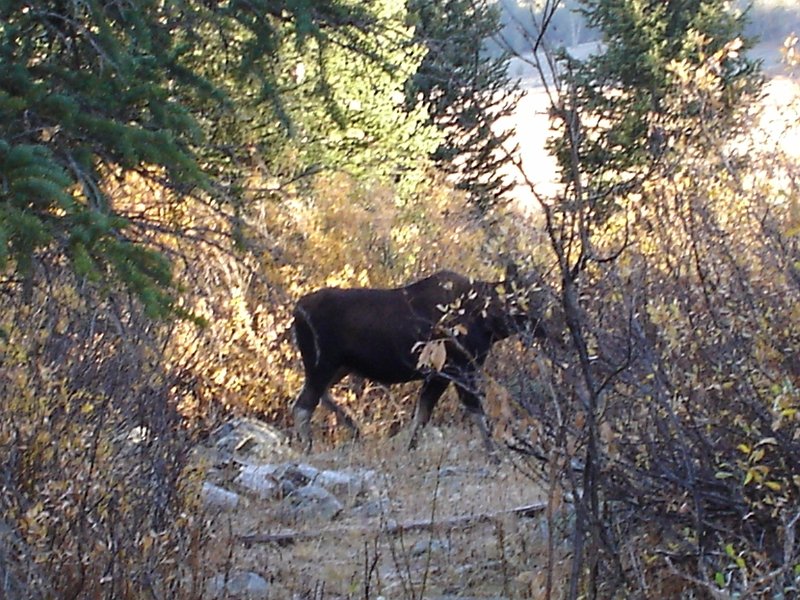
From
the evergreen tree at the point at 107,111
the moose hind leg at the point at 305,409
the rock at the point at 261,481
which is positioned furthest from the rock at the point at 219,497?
the moose hind leg at the point at 305,409

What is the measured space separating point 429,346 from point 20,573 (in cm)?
181

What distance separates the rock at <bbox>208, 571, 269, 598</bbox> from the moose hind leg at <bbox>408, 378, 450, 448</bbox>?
486cm

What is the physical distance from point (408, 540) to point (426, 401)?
13.9ft

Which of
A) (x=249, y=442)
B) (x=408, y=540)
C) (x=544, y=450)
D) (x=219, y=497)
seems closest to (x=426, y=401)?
(x=249, y=442)

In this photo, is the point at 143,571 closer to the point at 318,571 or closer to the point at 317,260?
the point at 318,571

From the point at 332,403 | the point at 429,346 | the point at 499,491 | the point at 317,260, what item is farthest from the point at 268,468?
the point at 317,260

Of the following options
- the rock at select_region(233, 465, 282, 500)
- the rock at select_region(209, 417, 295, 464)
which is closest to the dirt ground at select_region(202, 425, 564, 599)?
the rock at select_region(233, 465, 282, 500)

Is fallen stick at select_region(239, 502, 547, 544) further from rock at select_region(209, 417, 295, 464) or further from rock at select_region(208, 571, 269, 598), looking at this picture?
rock at select_region(209, 417, 295, 464)

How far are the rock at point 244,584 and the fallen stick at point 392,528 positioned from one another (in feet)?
2.57

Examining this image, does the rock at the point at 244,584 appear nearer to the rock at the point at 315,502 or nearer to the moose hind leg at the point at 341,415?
the rock at the point at 315,502

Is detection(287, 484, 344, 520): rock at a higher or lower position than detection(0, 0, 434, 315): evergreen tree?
lower

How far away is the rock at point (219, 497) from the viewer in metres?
7.46

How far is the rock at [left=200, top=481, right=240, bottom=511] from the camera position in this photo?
7463 millimetres

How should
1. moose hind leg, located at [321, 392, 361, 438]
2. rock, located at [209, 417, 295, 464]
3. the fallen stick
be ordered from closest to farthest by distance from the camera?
1. the fallen stick
2. rock, located at [209, 417, 295, 464]
3. moose hind leg, located at [321, 392, 361, 438]
